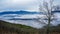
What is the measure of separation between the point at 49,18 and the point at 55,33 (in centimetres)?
66

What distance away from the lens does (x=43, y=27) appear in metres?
11.5

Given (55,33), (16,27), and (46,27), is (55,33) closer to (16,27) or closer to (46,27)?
(46,27)

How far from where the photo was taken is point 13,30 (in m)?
12.2

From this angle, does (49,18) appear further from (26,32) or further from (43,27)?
(26,32)

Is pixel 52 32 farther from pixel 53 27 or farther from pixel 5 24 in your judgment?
pixel 5 24

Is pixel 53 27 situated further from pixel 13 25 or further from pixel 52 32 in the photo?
pixel 13 25

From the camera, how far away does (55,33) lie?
38.4ft

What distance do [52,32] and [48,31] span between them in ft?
0.65

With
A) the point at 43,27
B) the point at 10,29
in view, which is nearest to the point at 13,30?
the point at 10,29

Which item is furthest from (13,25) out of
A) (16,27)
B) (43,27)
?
(43,27)

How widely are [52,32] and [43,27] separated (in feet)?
1.73

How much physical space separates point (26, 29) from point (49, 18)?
3.77 feet

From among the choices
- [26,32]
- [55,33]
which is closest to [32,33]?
[26,32]

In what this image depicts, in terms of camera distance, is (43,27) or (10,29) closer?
(43,27)
